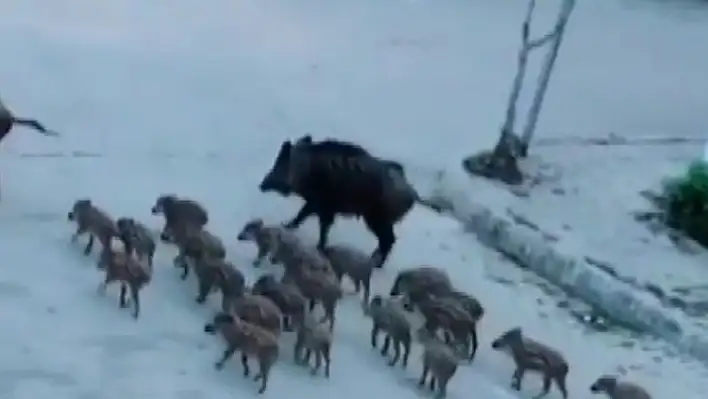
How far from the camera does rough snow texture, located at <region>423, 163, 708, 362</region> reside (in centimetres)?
479

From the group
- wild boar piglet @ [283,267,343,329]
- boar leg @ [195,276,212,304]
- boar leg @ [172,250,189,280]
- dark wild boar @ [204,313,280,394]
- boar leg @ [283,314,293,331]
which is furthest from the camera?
boar leg @ [172,250,189,280]

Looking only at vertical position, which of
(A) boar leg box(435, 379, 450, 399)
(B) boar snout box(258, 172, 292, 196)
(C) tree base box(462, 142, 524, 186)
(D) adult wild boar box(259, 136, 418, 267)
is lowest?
(A) boar leg box(435, 379, 450, 399)

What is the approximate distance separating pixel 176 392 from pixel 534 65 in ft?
14.3

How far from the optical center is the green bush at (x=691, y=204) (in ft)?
17.7

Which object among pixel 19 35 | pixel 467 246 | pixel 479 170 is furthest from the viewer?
pixel 19 35

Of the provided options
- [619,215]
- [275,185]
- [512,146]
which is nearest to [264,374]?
[275,185]

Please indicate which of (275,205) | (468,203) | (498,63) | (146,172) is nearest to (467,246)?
(468,203)

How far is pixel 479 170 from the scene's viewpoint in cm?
598

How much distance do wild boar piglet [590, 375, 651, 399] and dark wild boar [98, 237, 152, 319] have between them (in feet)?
4.23

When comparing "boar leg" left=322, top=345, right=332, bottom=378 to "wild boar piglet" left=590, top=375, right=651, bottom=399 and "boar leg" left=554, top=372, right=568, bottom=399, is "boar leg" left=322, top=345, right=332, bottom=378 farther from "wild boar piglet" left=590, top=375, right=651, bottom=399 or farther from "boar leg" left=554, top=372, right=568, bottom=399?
"wild boar piglet" left=590, top=375, right=651, bottom=399

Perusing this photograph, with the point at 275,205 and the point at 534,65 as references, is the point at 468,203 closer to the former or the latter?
the point at 275,205

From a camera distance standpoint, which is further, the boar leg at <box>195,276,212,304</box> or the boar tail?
the boar tail

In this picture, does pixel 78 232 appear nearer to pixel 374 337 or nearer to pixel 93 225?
pixel 93 225

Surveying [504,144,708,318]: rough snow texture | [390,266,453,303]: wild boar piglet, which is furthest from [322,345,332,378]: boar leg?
[504,144,708,318]: rough snow texture
